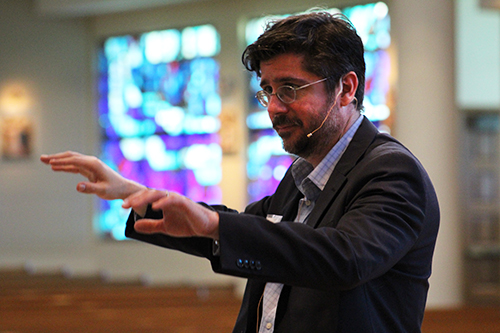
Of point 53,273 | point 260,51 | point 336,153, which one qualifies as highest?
point 260,51

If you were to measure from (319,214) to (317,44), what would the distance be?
458 mm

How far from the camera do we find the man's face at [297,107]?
1.65 metres

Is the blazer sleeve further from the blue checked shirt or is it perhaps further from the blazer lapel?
the blue checked shirt

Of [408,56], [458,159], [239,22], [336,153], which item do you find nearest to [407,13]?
[408,56]

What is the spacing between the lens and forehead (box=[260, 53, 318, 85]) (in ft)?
5.38

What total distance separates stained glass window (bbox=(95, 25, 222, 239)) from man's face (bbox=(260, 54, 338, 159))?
8845 mm

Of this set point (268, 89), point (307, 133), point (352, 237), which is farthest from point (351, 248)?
point (268, 89)

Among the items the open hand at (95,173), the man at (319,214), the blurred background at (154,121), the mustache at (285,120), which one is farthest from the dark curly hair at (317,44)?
the blurred background at (154,121)

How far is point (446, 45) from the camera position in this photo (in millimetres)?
7348

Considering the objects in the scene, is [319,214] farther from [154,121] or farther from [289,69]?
[154,121]

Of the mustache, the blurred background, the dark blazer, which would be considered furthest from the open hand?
the blurred background

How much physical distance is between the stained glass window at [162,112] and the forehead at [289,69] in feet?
29.2

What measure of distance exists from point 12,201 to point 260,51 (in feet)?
35.9

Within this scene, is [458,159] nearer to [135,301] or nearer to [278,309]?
[135,301]
